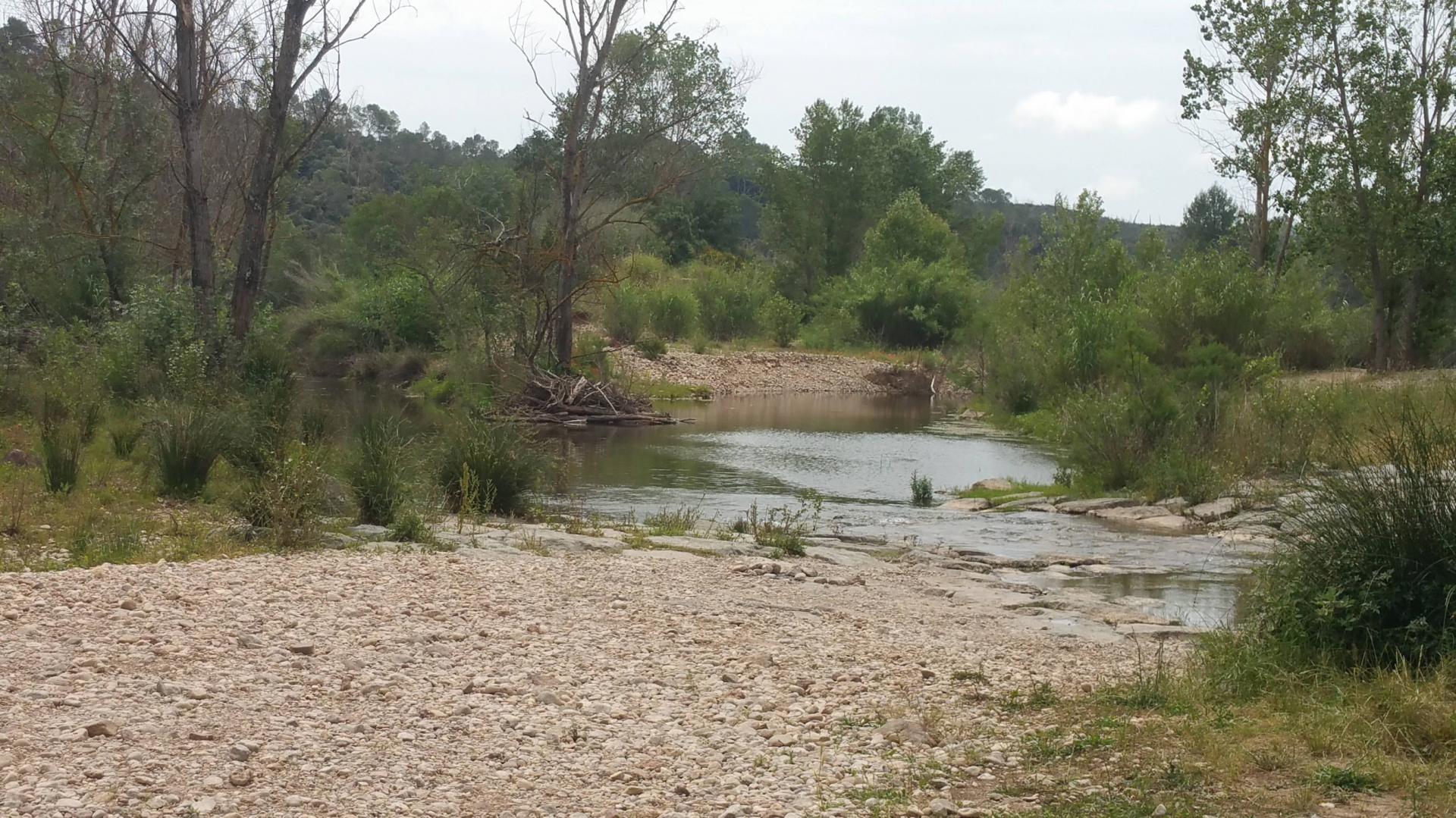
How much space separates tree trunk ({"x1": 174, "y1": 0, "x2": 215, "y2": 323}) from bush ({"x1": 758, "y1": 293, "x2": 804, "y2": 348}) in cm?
3401

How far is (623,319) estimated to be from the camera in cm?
4331

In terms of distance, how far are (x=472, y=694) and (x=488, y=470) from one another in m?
7.05

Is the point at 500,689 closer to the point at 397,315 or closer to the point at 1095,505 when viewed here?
the point at 1095,505

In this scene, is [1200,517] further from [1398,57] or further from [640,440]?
[1398,57]

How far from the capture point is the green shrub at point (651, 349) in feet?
135

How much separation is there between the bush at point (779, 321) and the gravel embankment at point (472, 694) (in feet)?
140

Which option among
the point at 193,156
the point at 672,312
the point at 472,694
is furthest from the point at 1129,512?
the point at 672,312

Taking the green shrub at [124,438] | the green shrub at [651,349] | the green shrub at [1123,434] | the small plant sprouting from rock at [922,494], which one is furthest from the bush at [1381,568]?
the green shrub at [651,349]

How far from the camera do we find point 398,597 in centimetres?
766

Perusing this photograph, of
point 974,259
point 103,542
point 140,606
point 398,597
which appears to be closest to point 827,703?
point 398,597

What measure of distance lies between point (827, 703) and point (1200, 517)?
10.6 meters

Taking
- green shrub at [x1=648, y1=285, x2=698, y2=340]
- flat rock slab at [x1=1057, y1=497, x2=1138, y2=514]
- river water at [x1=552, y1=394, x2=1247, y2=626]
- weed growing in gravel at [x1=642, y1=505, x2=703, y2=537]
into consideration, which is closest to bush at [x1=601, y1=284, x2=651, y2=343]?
green shrub at [x1=648, y1=285, x2=698, y2=340]

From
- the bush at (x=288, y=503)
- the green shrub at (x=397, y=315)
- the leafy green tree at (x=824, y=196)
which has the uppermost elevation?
the leafy green tree at (x=824, y=196)

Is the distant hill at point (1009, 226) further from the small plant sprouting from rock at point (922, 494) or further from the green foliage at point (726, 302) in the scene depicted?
the small plant sprouting from rock at point (922, 494)
